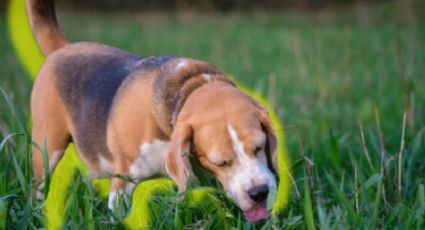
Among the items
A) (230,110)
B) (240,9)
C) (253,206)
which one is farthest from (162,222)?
(240,9)

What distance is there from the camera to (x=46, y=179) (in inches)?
126

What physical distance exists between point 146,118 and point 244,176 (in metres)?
0.74

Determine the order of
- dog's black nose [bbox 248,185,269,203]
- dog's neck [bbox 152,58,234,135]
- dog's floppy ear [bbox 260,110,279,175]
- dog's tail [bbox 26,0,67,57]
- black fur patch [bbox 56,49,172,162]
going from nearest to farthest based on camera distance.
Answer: dog's black nose [bbox 248,185,269,203], dog's floppy ear [bbox 260,110,279,175], dog's neck [bbox 152,58,234,135], black fur patch [bbox 56,49,172,162], dog's tail [bbox 26,0,67,57]

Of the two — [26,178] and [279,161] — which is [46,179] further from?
[279,161]

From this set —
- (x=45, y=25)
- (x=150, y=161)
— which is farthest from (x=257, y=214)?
(x=45, y=25)

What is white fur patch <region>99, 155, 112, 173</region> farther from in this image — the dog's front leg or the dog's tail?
the dog's tail

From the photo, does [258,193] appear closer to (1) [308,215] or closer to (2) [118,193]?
(1) [308,215]

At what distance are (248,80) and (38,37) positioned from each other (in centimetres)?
453

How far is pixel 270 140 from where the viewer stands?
3.32 m

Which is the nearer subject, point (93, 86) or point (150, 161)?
point (150, 161)

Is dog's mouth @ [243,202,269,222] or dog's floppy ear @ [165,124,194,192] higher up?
dog's floppy ear @ [165,124,194,192]

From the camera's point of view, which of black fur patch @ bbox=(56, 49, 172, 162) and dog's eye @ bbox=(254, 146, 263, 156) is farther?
black fur patch @ bbox=(56, 49, 172, 162)

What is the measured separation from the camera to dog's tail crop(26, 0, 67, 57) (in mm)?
4383

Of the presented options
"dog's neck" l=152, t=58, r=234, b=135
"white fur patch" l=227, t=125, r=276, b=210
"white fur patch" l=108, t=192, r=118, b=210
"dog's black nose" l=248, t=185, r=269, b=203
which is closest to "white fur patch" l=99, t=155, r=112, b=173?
"white fur patch" l=108, t=192, r=118, b=210
